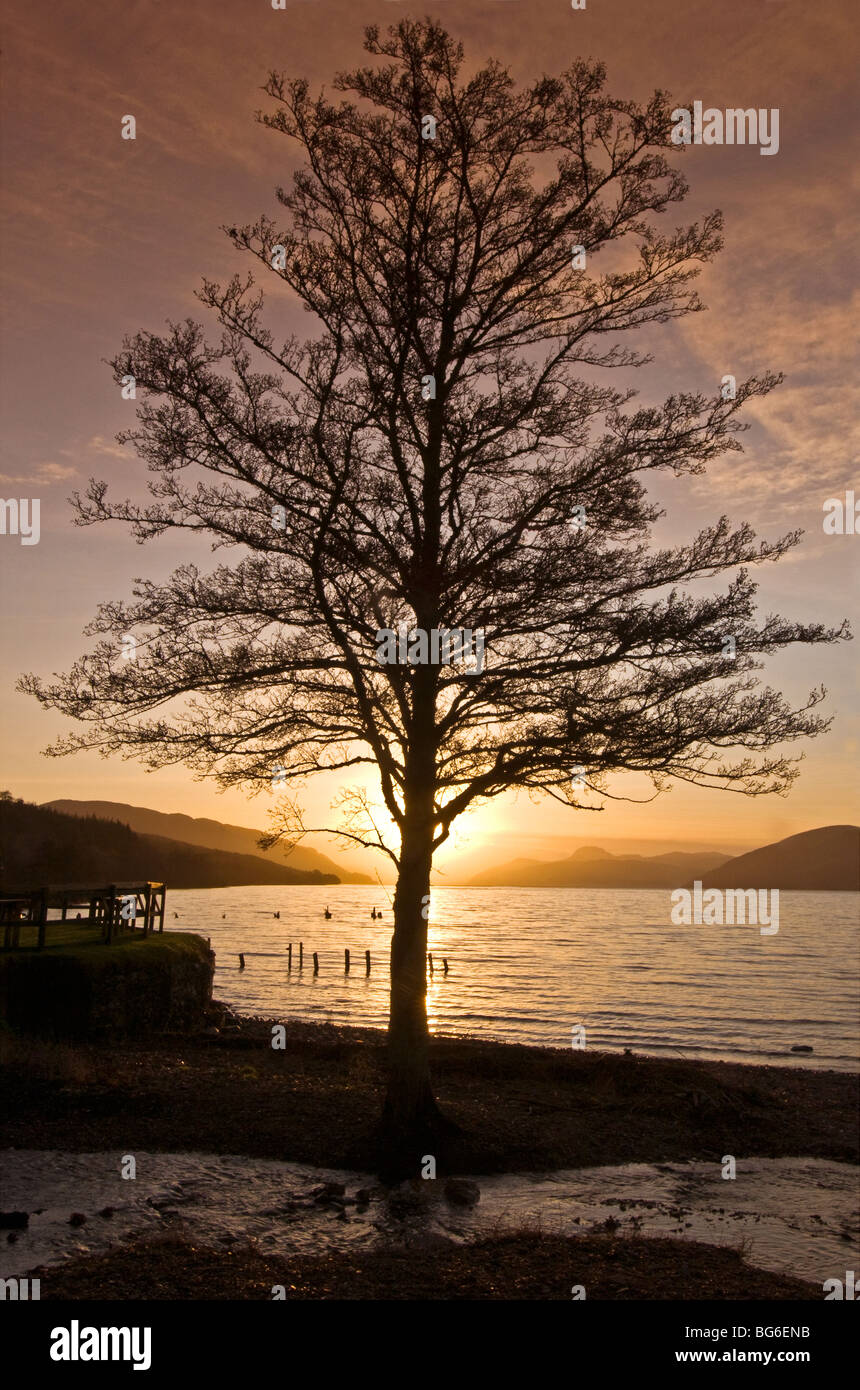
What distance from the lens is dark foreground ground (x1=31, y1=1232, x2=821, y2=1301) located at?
6.77 m

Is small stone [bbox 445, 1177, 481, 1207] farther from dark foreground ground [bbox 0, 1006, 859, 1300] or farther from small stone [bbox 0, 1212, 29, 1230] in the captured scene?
small stone [bbox 0, 1212, 29, 1230]

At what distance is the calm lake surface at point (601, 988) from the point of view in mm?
39344

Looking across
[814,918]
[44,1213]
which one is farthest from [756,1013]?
[814,918]

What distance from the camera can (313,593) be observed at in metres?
10.6

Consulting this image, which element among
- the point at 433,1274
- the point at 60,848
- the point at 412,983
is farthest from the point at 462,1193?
the point at 60,848

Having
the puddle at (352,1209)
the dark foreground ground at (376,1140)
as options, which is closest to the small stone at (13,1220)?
the puddle at (352,1209)

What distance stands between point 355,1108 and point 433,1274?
20.9 ft

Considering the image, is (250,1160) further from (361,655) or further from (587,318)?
(587,318)

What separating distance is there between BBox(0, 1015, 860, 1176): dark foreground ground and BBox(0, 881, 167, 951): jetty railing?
3.68m

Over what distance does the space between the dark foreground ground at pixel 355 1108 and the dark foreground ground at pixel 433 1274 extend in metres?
2.87

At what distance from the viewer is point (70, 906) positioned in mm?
24031

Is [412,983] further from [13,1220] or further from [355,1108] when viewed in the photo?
[13,1220]

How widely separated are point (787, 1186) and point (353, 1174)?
7093 millimetres

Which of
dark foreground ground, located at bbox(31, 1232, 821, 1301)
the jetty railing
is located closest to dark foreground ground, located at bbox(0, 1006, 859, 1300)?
dark foreground ground, located at bbox(31, 1232, 821, 1301)
